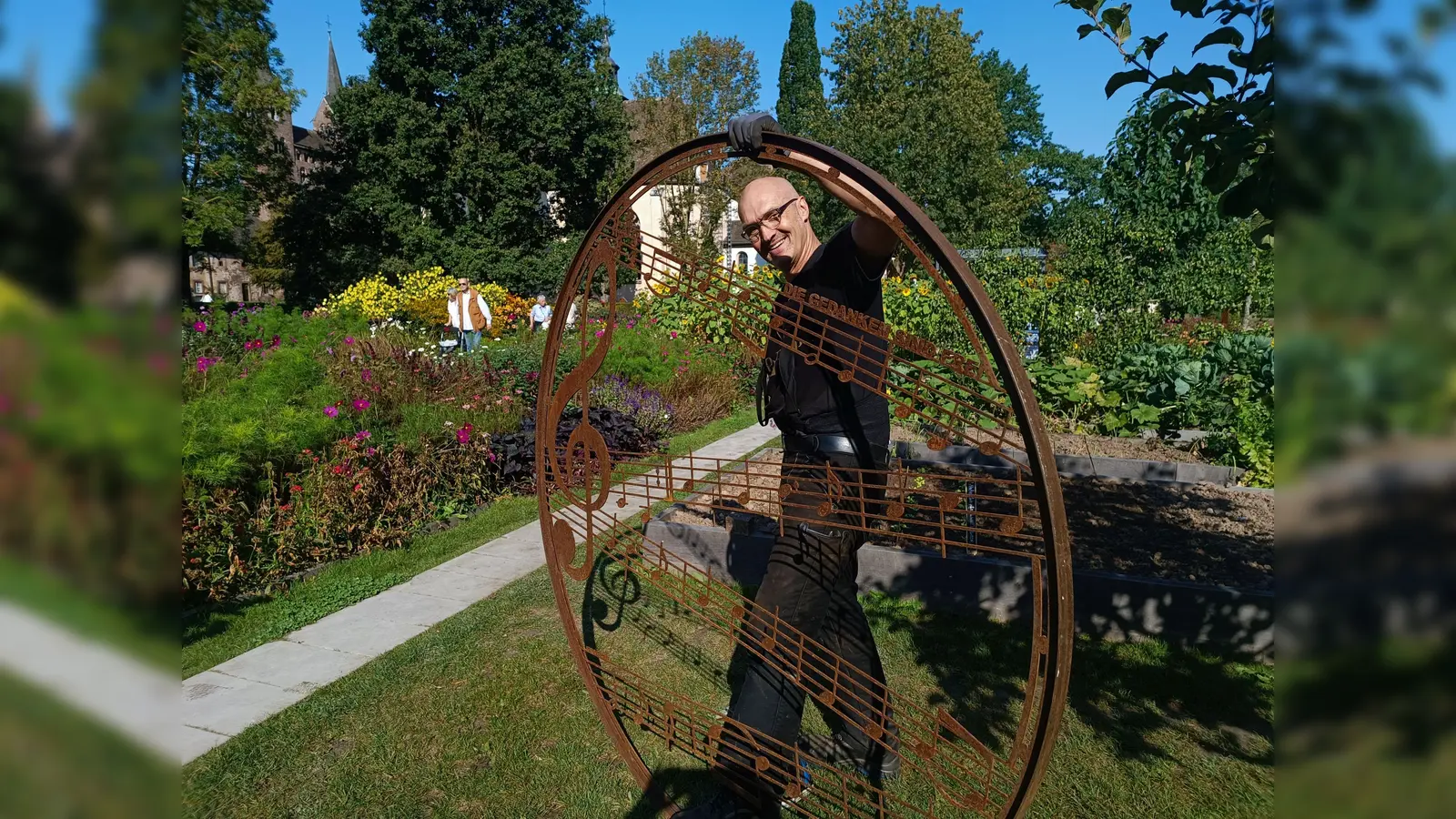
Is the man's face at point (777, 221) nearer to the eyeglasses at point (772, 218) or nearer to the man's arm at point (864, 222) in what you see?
the eyeglasses at point (772, 218)

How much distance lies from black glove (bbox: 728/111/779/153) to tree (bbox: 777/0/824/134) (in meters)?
43.9

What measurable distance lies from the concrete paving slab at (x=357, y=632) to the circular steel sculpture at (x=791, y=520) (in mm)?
1051

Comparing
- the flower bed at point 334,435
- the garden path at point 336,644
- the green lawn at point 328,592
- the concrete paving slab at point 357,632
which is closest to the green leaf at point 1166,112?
the garden path at point 336,644

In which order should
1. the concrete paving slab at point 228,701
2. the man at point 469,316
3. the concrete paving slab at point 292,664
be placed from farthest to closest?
the man at point 469,316 → the concrete paving slab at point 292,664 → the concrete paving slab at point 228,701

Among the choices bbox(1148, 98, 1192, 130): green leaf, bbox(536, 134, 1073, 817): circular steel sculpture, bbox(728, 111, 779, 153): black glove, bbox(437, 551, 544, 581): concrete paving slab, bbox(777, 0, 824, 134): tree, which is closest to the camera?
bbox(536, 134, 1073, 817): circular steel sculpture

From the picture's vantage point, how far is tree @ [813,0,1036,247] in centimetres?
2694

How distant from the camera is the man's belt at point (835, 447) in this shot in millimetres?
2789

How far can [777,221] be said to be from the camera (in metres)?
2.72

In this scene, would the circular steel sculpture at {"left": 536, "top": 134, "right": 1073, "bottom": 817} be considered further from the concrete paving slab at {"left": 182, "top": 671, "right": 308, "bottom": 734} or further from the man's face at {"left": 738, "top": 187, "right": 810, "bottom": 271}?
the concrete paving slab at {"left": 182, "top": 671, "right": 308, "bottom": 734}

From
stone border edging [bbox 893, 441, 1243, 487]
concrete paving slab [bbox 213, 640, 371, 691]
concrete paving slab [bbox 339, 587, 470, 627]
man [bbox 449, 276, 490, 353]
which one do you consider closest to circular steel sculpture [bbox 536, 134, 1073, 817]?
concrete paving slab [bbox 339, 587, 470, 627]
